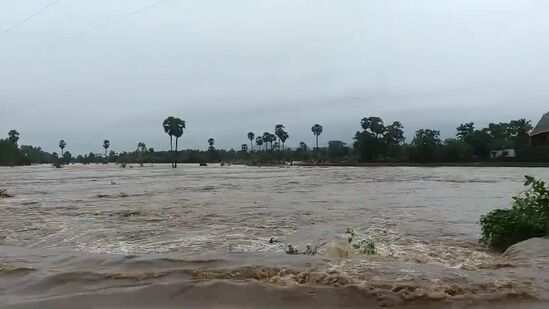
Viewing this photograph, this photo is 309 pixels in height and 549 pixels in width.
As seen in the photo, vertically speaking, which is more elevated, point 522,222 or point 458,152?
point 458,152

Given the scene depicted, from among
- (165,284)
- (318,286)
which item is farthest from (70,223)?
(318,286)

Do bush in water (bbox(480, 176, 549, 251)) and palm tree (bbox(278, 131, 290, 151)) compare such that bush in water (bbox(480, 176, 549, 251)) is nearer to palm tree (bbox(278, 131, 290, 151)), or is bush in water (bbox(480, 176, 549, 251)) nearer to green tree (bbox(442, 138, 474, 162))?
green tree (bbox(442, 138, 474, 162))

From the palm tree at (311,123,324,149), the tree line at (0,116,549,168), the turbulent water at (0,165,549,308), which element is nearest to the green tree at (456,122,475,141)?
the tree line at (0,116,549,168)

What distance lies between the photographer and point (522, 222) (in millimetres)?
9773

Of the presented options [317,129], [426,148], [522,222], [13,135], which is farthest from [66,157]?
[522,222]

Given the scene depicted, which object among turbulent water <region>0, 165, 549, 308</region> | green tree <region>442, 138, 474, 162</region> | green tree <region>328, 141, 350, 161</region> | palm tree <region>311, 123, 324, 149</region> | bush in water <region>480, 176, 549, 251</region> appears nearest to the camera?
turbulent water <region>0, 165, 549, 308</region>

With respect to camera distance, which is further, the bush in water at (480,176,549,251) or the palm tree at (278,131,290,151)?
the palm tree at (278,131,290,151)

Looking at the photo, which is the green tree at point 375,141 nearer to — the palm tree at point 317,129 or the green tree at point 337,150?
the green tree at point 337,150

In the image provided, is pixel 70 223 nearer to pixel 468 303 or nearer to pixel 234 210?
pixel 234 210

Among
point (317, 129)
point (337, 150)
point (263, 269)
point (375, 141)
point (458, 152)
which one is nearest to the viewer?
point (263, 269)

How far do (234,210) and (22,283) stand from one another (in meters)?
13.6

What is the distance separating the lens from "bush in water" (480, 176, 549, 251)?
954 cm

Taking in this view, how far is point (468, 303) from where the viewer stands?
4.70 meters

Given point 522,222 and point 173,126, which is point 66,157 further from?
point 522,222
